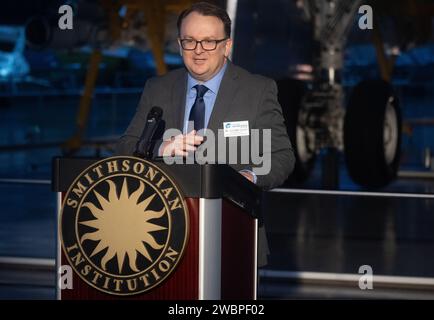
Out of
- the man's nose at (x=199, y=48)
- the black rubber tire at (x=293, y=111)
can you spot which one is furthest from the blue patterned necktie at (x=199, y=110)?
the black rubber tire at (x=293, y=111)

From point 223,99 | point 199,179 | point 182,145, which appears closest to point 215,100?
point 223,99

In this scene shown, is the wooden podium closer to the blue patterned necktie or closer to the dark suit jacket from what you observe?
the dark suit jacket

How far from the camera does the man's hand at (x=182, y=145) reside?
3.74m

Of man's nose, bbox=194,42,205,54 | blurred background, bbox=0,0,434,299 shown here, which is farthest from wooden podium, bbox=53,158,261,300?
blurred background, bbox=0,0,434,299

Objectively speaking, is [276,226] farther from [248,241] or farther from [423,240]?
[248,241]

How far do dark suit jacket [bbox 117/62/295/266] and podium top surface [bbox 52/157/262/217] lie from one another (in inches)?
7.8

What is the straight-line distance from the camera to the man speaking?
3.99 metres

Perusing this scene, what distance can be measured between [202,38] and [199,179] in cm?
58

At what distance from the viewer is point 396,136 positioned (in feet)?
39.3

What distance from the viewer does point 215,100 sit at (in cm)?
414
